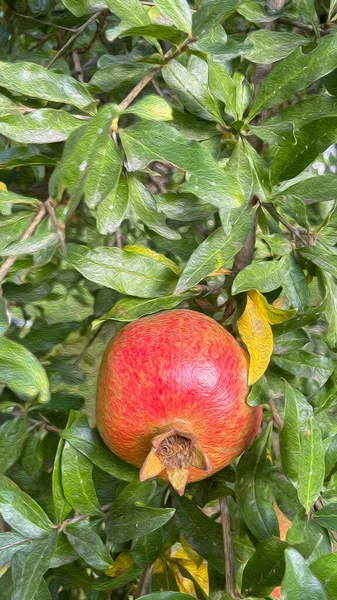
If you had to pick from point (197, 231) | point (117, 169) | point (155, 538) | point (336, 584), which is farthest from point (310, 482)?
point (197, 231)

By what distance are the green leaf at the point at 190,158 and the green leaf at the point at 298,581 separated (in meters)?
0.29

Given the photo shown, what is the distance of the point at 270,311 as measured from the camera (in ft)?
2.57

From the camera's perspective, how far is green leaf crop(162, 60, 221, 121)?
2.48 feet

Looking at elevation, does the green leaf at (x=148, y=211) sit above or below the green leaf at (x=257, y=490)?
above

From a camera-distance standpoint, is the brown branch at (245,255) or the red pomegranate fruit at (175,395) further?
the brown branch at (245,255)

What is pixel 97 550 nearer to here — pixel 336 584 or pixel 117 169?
pixel 336 584

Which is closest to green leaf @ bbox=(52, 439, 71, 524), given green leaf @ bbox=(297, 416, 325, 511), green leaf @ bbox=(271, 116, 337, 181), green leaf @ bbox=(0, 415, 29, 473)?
green leaf @ bbox=(0, 415, 29, 473)

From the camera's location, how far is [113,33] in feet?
2.33

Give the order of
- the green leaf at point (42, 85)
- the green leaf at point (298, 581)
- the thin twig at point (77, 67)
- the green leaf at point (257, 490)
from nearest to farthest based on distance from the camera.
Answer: the green leaf at point (298, 581) → the green leaf at point (42, 85) → the green leaf at point (257, 490) → the thin twig at point (77, 67)

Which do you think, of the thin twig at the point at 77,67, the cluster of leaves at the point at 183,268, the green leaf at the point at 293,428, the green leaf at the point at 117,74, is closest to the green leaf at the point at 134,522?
the cluster of leaves at the point at 183,268

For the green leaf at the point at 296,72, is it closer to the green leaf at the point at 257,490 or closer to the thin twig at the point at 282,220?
the thin twig at the point at 282,220

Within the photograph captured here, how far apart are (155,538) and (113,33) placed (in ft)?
1.68

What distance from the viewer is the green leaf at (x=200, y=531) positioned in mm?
874

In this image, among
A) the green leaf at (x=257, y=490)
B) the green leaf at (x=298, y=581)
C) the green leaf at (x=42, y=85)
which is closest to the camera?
the green leaf at (x=298, y=581)
